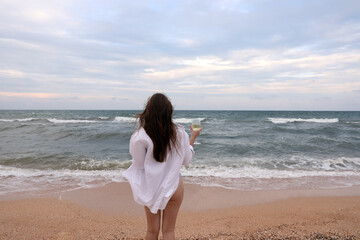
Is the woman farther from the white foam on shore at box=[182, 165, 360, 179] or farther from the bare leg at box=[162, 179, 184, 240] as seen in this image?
the white foam on shore at box=[182, 165, 360, 179]

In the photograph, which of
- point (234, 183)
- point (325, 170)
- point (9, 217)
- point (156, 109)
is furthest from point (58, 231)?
point (325, 170)

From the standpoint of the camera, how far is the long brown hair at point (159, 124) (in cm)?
193

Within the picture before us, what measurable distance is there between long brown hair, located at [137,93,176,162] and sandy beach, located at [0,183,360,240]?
193 centimetres

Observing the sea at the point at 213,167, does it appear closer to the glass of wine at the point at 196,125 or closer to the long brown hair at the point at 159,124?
the glass of wine at the point at 196,125

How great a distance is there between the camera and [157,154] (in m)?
1.95

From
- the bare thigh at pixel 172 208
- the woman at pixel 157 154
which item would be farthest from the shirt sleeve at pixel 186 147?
the bare thigh at pixel 172 208

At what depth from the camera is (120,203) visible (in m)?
4.68

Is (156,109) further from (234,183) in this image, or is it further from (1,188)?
(1,188)

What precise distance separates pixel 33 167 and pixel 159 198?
24.2 feet

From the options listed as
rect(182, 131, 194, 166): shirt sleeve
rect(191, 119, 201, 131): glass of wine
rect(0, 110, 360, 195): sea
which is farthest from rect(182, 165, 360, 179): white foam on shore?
rect(182, 131, 194, 166): shirt sleeve

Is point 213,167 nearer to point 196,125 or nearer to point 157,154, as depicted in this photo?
point 196,125

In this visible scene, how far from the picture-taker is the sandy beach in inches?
131

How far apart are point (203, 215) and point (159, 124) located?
2.91 meters

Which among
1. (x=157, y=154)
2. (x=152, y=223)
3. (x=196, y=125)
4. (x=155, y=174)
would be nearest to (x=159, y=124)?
(x=157, y=154)
